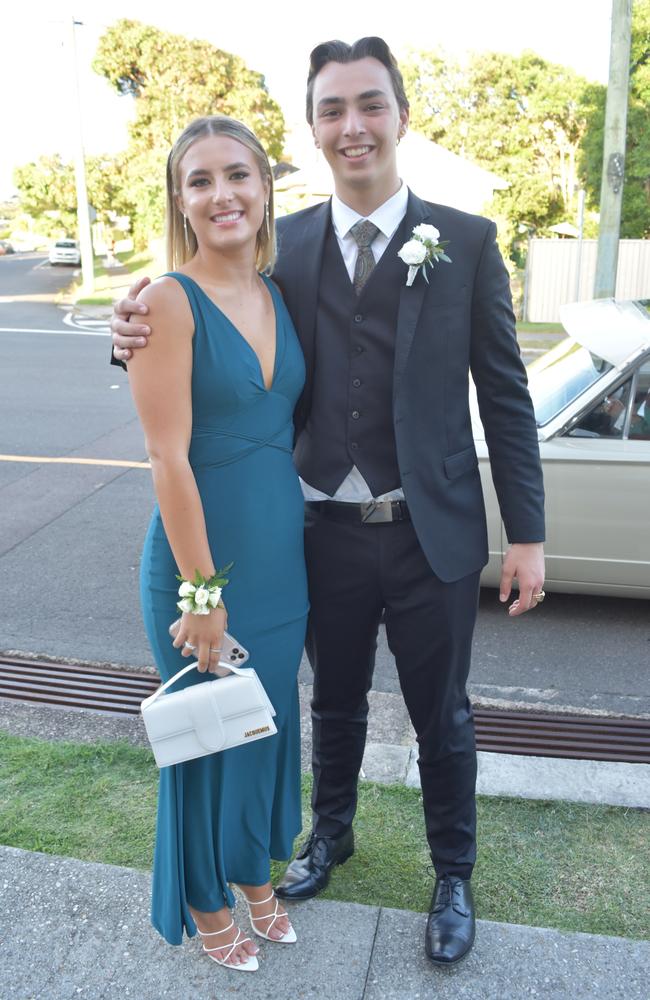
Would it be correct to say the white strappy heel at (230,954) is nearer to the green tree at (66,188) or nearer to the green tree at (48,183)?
the green tree at (66,188)

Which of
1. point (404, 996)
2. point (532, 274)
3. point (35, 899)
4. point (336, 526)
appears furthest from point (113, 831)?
point (532, 274)

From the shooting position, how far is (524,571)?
2.45 m

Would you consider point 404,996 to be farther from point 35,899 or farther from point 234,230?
point 234,230

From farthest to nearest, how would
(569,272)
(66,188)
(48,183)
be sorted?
(66,188), (48,183), (569,272)

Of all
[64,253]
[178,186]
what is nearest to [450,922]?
[178,186]

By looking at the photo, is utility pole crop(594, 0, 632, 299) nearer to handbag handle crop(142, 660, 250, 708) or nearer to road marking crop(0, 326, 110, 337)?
road marking crop(0, 326, 110, 337)

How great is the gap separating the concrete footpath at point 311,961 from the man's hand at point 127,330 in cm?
152

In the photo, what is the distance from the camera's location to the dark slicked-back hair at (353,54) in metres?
2.24

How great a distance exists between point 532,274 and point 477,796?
1670 centimetres

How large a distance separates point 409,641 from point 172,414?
34.6 inches

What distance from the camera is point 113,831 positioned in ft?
9.67

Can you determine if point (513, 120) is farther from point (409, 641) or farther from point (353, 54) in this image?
point (409, 641)

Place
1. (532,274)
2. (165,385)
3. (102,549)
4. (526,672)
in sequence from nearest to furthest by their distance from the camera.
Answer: (165,385)
(526,672)
(102,549)
(532,274)

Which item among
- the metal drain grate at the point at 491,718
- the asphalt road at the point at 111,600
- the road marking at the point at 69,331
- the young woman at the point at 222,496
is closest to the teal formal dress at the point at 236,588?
the young woman at the point at 222,496
